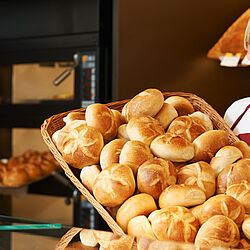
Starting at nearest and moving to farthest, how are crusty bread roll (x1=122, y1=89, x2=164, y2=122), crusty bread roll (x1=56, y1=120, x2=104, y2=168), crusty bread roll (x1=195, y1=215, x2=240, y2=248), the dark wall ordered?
1. crusty bread roll (x1=195, y1=215, x2=240, y2=248)
2. crusty bread roll (x1=56, y1=120, x2=104, y2=168)
3. crusty bread roll (x1=122, y1=89, x2=164, y2=122)
4. the dark wall

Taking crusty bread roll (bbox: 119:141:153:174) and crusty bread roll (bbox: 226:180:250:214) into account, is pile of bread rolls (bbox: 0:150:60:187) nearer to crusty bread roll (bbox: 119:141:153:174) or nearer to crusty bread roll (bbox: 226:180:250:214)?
crusty bread roll (bbox: 119:141:153:174)

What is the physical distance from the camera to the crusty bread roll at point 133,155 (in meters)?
0.80

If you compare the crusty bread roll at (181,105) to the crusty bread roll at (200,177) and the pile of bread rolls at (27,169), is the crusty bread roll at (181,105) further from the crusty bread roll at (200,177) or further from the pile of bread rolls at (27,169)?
the pile of bread rolls at (27,169)

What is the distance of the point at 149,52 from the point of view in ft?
7.22

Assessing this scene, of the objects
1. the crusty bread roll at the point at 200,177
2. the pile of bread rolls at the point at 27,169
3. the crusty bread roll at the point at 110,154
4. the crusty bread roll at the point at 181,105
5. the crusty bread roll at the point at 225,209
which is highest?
the crusty bread roll at the point at 181,105

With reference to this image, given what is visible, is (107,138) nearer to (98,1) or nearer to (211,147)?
(211,147)

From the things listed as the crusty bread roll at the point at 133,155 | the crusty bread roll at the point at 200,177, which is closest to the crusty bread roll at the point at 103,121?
the crusty bread roll at the point at 133,155

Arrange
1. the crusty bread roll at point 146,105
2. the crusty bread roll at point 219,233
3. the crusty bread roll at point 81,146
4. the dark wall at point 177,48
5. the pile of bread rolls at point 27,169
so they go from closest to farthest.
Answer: the crusty bread roll at point 219,233 → the crusty bread roll at point 81,146 → the crusty bread roll at point 146,105 → the dark wall at point 177,48 → the pile of bread rolls at point 27,169

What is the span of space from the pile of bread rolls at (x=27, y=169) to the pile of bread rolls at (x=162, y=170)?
145cm

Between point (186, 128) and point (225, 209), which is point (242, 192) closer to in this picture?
point (225, 209)

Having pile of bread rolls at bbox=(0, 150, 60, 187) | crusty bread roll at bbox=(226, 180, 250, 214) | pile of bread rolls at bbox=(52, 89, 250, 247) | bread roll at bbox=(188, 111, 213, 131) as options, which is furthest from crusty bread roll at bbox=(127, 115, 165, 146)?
pile of bread rolls at bbox=(0, 150, 60, 187)

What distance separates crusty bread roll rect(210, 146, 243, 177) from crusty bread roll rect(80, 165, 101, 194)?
246 millimetres

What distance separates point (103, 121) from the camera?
2.93ft

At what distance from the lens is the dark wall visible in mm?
2154
